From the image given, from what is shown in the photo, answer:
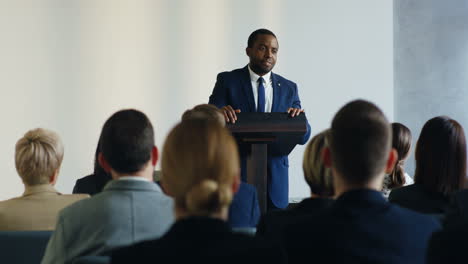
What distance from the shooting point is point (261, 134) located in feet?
11.9

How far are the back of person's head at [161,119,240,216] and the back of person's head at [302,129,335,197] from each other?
0.78 meters

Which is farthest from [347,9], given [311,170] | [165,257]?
[165,257]

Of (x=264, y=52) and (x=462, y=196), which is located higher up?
(x=264, y=52)

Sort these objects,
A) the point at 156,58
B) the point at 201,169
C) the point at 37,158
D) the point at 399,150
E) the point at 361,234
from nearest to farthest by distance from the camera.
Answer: the point at 201,169, the point at 361,234, the point at 37,158, the point at 399,150, the point at 156,58

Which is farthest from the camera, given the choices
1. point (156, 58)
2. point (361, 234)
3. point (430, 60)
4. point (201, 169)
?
point (430, 60)

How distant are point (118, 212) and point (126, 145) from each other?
239mm

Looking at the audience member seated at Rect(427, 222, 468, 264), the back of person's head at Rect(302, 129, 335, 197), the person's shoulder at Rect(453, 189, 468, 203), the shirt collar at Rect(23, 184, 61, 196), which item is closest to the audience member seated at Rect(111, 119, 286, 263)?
the audience member seated at Rect(427, 222, 468, 264)

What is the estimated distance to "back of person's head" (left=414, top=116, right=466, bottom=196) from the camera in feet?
8.90

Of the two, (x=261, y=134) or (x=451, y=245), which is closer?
(x=451, y=245)

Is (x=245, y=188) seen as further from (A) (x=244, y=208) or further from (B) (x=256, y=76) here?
(B) (x=256, y=76)

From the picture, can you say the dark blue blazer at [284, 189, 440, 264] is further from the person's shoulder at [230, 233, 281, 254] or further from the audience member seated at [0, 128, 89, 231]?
the audience member seated at [0, 128, 89, 231]

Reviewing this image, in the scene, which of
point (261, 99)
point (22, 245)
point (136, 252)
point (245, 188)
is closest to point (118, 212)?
point (22, 245)

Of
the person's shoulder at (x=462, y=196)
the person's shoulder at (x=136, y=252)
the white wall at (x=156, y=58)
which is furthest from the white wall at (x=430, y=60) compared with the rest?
the person's shoulder at (x=136, y=252)

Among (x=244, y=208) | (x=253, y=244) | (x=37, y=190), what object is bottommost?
(x=244, y=208)
